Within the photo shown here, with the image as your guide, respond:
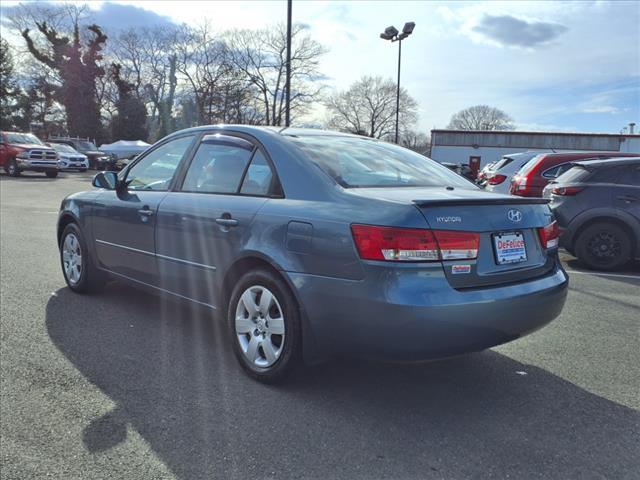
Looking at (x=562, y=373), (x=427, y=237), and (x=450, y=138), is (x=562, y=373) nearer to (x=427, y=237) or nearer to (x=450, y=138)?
(x=427, y=237)

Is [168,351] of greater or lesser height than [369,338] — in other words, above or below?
below

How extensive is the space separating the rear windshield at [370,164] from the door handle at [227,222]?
2.13 feet

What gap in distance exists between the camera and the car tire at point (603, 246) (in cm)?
725

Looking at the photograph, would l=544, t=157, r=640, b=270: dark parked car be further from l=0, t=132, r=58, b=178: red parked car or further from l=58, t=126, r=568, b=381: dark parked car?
l=0, t=132, r=58, b=178: red parked car

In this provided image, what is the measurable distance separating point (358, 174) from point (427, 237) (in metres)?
0.83

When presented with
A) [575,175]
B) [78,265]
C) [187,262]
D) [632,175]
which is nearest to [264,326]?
[187,262]

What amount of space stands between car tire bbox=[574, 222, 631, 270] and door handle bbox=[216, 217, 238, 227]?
5.79 m

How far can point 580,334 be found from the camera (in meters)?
4.41

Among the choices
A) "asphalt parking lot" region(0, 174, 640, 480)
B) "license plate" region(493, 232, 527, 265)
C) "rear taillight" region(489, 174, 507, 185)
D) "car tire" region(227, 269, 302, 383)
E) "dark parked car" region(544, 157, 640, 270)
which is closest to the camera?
"asphalt parking lot" region(0, 174, 640, 480)

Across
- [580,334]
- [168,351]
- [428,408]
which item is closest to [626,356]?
[580,334]

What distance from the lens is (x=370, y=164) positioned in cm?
358

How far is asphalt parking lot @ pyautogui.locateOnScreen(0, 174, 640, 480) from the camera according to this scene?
2.50 meters

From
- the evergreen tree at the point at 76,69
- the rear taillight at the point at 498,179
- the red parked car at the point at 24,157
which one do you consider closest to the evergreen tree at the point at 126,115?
the evergreen tree at the point at 76,69

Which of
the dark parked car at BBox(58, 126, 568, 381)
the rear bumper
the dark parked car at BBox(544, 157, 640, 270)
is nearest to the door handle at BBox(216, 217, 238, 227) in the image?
the dark parked car at BBox(58, 126, 568, 381)
